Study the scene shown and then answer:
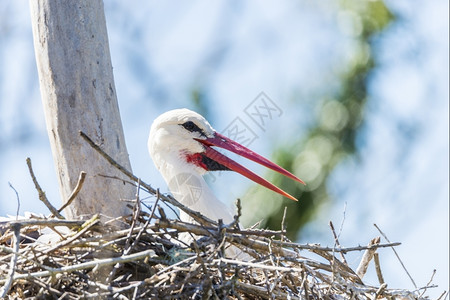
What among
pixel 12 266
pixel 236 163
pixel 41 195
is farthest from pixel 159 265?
pixel 236 163

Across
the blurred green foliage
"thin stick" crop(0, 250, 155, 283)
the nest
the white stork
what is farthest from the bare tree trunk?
→ the blurred green foliage

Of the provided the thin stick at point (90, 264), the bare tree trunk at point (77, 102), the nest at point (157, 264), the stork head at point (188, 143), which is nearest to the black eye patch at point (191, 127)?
the stork head at point (188, 143)

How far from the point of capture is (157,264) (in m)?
4.75

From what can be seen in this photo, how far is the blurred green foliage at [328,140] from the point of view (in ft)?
26.5

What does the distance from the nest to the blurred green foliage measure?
2.87 metres

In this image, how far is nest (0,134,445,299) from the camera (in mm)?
4398

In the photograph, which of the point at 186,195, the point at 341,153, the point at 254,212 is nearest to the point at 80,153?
the point at 186,195

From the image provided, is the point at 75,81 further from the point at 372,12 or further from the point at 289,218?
the point at 372,12

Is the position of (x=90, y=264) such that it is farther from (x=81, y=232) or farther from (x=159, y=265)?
(x=159, y=265)

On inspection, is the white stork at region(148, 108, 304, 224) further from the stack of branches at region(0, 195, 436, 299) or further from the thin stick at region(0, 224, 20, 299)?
the thin stick at region(0, 224, 20, 299)

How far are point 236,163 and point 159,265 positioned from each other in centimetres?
162

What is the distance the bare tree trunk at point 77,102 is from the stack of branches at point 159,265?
11.4 inches

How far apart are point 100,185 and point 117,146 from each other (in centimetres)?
22

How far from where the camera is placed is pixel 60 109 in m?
5.07
